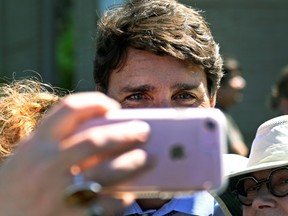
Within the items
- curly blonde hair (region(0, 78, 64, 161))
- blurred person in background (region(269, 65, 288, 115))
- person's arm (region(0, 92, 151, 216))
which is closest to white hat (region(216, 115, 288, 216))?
curly blonde hair (region(0, 78, 64, 161))

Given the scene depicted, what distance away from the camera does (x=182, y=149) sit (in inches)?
49.6

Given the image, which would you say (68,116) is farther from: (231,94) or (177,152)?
(231,94)

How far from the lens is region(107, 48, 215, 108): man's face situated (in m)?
2.34

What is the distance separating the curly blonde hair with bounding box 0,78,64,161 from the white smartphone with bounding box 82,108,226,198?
3.76 ft

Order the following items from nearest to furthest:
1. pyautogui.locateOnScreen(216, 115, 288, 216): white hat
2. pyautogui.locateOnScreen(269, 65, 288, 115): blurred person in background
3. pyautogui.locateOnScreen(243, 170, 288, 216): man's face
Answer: pyautogui.locateOnScreen(243, 170, 288, 216): man's face, pyautogui.locateOnScreen(216, 115, 288, 216): white hat, pyautogui.locateOnScreen(269, 65, 288, 115): blurred person in background

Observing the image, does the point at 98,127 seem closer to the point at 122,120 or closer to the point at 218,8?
the point at 122,120

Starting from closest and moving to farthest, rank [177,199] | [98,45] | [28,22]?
[177,199] → [98,45] → [28,22]

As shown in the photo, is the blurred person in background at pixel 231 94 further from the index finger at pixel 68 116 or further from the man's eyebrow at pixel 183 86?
the index finger at pixel 68 116

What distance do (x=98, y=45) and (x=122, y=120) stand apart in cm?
148

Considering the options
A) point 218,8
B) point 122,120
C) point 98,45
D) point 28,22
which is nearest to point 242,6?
point 218,8

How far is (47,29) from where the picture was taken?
327 inches

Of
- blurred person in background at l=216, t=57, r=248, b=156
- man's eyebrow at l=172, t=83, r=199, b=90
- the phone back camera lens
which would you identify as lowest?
blurred person in background at l=216, t=57, r=248, b=156

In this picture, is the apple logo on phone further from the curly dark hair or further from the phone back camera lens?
the curly dark hair

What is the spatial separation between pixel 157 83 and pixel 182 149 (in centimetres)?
110
